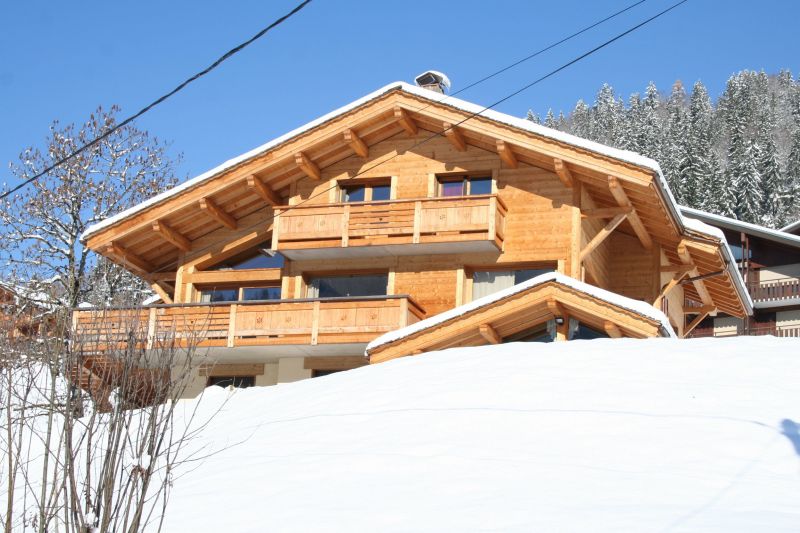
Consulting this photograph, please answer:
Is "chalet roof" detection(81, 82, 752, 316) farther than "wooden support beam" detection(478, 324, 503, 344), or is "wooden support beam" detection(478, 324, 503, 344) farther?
"chalet roof" detection(81, 82, 752, 316)

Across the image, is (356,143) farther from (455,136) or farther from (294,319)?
(294,319)

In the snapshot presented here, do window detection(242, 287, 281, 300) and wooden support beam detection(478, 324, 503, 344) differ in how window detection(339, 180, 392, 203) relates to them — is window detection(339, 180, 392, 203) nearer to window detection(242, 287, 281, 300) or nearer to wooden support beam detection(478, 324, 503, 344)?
window detection(242, 287, 281, 300)

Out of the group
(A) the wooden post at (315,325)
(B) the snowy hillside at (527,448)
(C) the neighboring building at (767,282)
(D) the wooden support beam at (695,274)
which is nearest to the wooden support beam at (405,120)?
(A) the wooden post at (315,325)

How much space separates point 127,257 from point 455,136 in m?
8.50

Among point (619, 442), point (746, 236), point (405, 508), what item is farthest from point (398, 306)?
point (746, 236)

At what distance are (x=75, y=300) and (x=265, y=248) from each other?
7.72 m

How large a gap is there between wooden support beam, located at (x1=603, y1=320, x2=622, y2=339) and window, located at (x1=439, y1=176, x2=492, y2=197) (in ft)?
18.0

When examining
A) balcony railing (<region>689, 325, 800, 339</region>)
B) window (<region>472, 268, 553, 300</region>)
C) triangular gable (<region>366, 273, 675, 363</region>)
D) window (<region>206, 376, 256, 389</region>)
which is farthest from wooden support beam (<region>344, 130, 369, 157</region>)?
balcony railing (<region>689, 325, 800, 339</region>)

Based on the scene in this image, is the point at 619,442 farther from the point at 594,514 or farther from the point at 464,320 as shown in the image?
the point at 464,320

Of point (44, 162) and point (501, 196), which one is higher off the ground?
point (44, 162)

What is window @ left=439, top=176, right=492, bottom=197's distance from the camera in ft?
78.4

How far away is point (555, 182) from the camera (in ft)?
75.5

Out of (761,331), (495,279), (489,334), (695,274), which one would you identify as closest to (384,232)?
(495,279)

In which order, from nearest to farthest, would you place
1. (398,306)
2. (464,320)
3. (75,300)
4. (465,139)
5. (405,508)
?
(405,508) → (464,320) → (398,306) → (465,139) → (75,300)
